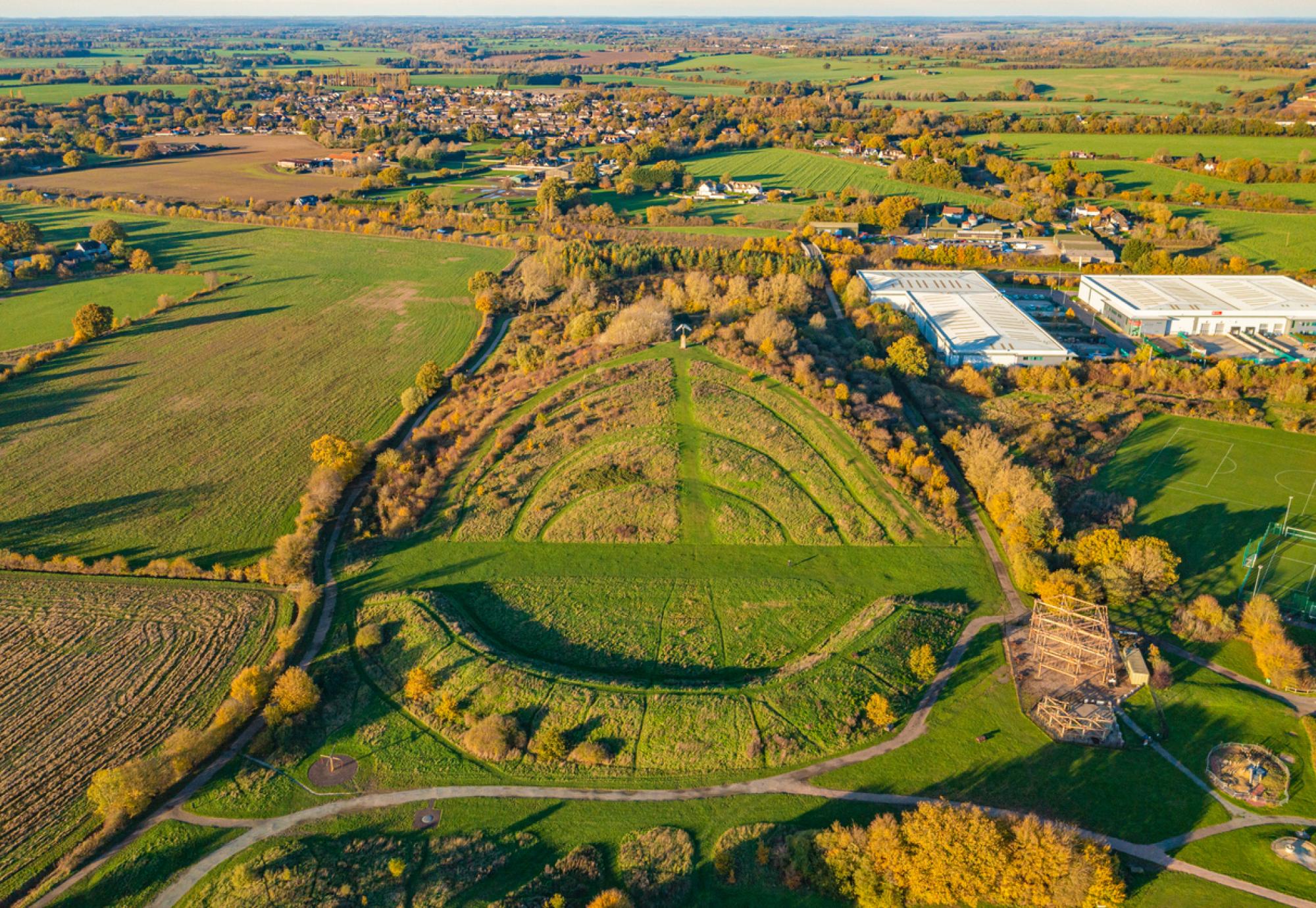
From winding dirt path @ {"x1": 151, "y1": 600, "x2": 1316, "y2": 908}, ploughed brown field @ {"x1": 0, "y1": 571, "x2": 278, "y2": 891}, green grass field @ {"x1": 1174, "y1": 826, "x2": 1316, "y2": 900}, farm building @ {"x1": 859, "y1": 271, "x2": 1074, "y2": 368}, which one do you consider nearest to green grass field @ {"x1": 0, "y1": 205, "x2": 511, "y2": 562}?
ploughed brown field @ {"x1": 0, "y1": 571, "x2": 278, "y2": 891}

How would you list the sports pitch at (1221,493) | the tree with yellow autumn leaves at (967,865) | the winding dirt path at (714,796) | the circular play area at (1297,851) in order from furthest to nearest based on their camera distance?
1. the sports pitch at (1221,493)
2. the winding dirt path at (714,796)
3. the circular play area at (1297,851)
4. the tree with yellow autumn leaves at (967,865)

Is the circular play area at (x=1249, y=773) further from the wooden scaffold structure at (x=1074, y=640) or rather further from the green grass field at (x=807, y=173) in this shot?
the green grass field at (x=807, y=173)

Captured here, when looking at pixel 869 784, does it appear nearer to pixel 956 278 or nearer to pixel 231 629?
pixel 231 629

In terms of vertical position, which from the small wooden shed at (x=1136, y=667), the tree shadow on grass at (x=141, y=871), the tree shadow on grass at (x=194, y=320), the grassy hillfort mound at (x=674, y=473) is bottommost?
the tree shadow on grass at (x=141, y=871)

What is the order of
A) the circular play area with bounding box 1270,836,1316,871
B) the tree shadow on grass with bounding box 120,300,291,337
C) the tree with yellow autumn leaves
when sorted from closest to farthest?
1. the tree with yellow autumn leaves
2. the circular play area with bounding box 1270,836,1316,871
3. the tree shadow on grass with bounding box 120,300,291,337

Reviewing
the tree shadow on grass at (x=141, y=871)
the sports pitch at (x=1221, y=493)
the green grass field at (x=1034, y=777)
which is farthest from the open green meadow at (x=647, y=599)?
the sports pitch at (x=1221, y=493)

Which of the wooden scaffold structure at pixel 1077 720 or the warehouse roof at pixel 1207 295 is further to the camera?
the warehouse roof at pixel 1207 295

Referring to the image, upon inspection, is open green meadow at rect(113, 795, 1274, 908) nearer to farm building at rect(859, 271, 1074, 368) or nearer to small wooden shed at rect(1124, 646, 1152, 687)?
small wooden shed at rect(1124, 646, 1152, 687)
